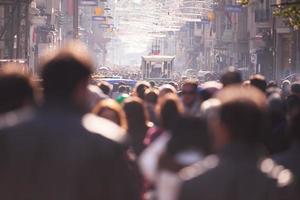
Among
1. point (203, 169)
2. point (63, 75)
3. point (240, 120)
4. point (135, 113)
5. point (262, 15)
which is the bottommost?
point (203, 169)

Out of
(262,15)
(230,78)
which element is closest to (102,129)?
(230,78)

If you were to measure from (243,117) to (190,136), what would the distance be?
1518 millimetres

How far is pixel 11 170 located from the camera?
563 centimetres

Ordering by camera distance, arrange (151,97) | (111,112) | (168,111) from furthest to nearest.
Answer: (151,97) < (168,111) < (111,112)

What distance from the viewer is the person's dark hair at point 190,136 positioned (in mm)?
6605

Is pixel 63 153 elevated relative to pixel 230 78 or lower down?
lower down

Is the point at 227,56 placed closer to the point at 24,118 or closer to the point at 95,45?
the point at 95,45

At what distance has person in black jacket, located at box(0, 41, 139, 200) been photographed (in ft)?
18.2

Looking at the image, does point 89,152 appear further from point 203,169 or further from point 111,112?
point 111,112

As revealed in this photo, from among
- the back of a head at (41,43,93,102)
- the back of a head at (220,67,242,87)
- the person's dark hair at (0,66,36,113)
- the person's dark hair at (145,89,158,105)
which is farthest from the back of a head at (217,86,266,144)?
the person's dark hair at (145,89,158,105)

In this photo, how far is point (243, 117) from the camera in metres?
5.29

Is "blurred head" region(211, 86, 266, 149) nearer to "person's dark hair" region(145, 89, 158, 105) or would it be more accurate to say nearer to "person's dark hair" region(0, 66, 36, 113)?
"person's dark hair" region(0, 66, 36, 113)

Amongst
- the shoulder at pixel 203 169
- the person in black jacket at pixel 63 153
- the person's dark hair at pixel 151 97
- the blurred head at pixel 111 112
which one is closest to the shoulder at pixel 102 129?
the person in black jacket at pixel 63 153

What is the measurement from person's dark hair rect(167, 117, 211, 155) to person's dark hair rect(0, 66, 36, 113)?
0.94 m
